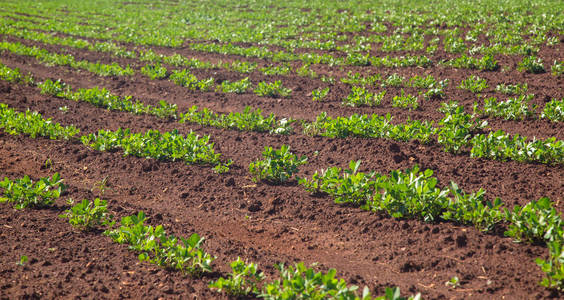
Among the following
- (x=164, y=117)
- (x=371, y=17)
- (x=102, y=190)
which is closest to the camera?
(x=102, y=190)

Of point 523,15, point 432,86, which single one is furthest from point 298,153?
point 523,15

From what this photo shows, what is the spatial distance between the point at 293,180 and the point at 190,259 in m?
2.22

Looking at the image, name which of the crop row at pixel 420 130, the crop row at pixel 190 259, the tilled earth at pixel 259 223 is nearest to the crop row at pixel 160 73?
the crop row at pixel 420 130

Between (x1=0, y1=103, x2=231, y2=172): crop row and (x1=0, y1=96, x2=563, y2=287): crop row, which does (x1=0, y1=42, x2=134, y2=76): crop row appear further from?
(x1=0, y1=96, x2=563, y2=287): crop row

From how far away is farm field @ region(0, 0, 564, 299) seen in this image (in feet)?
12.2

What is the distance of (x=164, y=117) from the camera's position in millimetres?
8633

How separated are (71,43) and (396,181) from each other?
56.6 ft

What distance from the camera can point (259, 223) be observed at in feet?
16.1

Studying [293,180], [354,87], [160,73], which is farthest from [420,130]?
[160,73]

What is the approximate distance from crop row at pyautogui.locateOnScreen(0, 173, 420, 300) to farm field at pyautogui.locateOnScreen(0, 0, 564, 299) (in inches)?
0.8

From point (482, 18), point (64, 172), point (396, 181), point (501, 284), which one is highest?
point (482, 18)

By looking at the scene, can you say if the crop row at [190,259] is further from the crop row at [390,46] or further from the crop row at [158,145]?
the crop row at [390,46]

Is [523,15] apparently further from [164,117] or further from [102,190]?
[102,190]

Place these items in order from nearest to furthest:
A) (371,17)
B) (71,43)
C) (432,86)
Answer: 1. (432,86)
2. (71,43)
3. (371,17)
